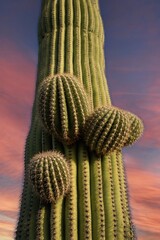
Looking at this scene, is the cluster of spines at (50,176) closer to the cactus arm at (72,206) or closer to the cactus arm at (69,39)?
the cactus arm at (72,206)

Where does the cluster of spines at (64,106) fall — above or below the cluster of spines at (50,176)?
above

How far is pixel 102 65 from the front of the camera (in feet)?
22.1

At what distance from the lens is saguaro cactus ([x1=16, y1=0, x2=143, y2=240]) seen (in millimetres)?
4691

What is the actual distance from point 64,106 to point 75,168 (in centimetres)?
83

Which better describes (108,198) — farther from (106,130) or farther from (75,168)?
(106,130)

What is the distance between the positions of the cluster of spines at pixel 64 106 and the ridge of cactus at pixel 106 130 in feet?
0.55

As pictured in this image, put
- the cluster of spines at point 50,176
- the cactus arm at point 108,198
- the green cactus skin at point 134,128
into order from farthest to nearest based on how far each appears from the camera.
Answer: the green cactus skin at point 134,128 → the cactus arm at point 108,198 → the cluster of spines at point 50,176

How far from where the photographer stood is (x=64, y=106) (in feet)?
16.4

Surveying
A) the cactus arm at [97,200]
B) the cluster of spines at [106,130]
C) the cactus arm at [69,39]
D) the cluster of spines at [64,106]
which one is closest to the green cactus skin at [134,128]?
the cluster of spines at [106,130]

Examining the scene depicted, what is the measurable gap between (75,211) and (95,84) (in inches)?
85.0

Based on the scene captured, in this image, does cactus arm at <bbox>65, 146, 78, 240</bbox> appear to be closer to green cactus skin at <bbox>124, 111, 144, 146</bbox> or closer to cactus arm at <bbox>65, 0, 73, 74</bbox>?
green cactus skin at <bbox>124, 111, 144, 146</bbox>

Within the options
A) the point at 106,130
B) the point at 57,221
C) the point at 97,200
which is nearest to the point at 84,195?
the point at 97,200

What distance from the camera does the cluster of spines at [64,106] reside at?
16.5ft

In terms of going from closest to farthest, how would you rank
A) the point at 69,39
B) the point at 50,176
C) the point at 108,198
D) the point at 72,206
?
the point at 50,176, the point at 72,206, the point at 108,198, the point at 69,39
